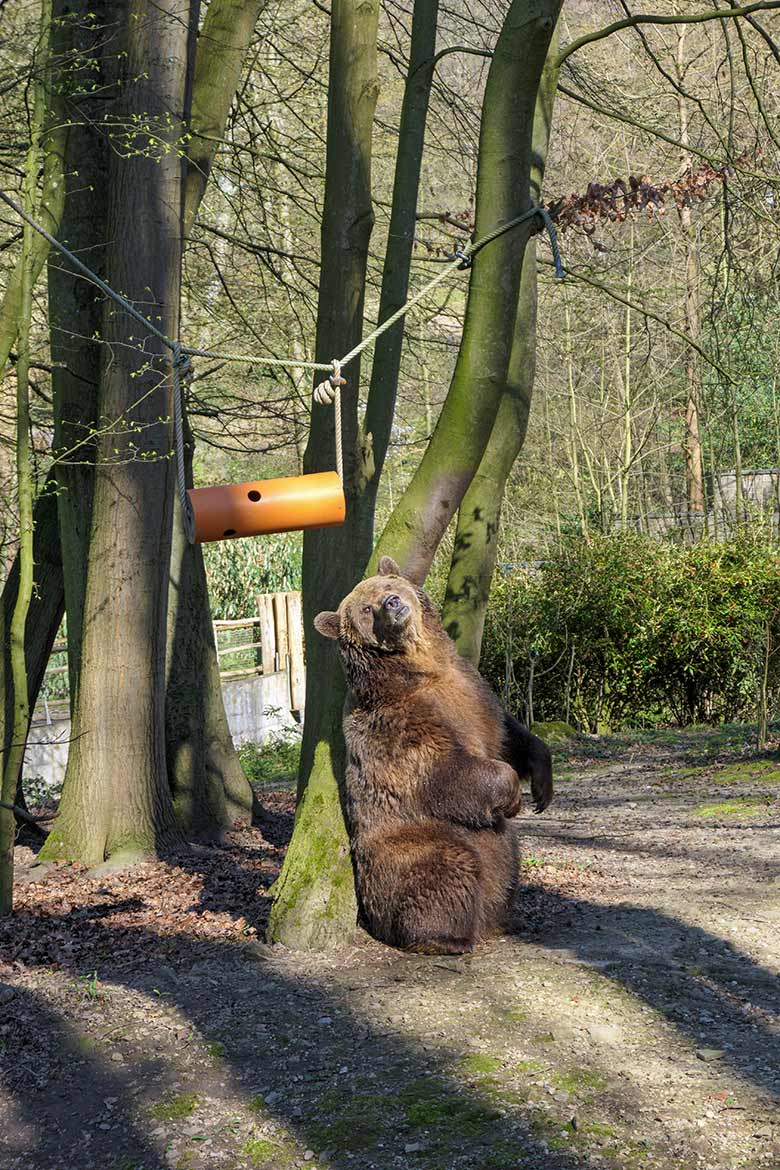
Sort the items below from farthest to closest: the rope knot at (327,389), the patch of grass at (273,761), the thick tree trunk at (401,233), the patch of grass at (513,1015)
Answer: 1. the patch of grass at (273,761)
2. the thick tree trunk at (401,233)
3. the rope knot at (327,389)
4. the patch of grass at (513,1015)

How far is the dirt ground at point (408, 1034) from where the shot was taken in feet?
10.7

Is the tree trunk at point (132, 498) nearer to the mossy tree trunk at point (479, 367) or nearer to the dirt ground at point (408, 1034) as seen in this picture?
the dirt ground at point (408, 1034)

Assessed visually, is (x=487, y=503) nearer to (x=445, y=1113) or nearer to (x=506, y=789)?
(x=506, y=789)

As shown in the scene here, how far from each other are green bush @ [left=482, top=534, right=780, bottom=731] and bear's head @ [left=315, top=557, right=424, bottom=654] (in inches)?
328

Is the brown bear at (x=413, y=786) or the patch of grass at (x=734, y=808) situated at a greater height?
the brown bear at (x=413, y=786)

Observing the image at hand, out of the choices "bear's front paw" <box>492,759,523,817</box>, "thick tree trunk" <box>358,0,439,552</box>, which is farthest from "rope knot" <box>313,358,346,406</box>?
"thick tree trunk" <box>358,0,439,552</box>

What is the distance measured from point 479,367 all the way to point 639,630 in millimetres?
9184

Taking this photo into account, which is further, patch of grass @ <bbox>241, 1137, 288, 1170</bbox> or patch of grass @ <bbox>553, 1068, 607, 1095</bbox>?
patch of grass @ <bbox>553, 1068, 607, 1095</bbox>

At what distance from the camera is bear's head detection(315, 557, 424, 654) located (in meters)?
4.74

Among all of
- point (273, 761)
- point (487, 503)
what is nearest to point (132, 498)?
point (487, 503)

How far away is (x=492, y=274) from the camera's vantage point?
4.88 m

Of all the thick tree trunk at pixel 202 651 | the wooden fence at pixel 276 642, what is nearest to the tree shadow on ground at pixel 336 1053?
the thick tree trunk at pixel 202 651

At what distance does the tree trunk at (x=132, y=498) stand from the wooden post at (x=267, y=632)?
11.6 m

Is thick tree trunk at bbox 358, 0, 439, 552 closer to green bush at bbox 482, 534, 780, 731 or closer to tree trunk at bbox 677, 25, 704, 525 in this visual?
tree trunk at bbox 677, 25, 704, 525
